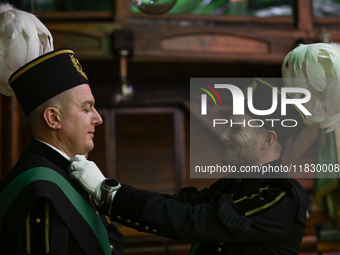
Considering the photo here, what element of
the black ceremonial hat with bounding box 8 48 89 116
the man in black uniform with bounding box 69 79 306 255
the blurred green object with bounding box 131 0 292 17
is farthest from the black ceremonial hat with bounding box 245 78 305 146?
the blurred green object with bounding box 131 0 292 17

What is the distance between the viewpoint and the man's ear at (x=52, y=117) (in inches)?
56.4

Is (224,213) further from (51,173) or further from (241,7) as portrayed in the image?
(241,7)

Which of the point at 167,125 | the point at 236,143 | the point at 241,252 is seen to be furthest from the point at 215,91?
the point at 241,252

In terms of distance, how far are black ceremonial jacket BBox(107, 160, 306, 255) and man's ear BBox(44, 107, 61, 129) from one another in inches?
13.9

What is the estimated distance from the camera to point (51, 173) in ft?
4.51

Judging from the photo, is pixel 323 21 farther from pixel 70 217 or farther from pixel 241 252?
pixel 70 217

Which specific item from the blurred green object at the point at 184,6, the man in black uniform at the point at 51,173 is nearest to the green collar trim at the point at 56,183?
the man in black uniform at the point at 51,173

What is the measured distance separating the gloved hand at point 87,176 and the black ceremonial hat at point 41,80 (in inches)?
10.9

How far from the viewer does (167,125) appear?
16.1 ft

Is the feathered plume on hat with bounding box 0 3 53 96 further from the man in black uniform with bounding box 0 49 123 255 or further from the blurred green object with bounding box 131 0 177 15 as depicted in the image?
the blurred green object with bounding box 131 0 177 15

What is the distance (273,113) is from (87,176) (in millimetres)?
910

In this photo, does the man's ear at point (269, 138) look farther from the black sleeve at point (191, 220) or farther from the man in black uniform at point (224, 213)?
the black sleeve at point (191, 220)

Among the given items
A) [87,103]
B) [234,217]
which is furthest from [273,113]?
[87,103]

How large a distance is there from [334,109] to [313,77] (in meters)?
0.17
